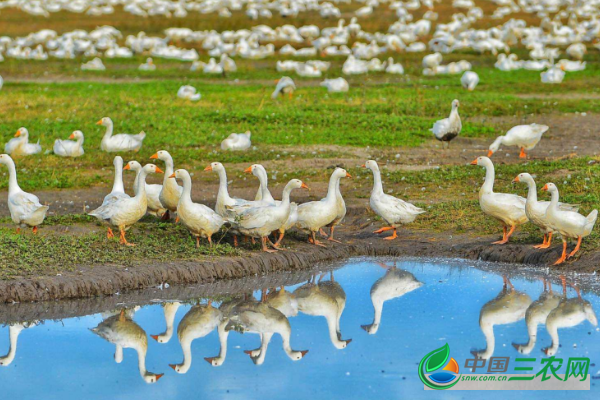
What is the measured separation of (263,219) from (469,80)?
1554 centimetres

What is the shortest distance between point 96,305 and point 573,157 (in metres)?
10.2

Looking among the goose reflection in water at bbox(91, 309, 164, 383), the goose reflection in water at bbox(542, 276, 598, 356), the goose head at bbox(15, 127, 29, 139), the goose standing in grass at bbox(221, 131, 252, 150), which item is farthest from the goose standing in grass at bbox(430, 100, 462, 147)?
the goose reflection in water at bbox(91, 309, 164, 383)

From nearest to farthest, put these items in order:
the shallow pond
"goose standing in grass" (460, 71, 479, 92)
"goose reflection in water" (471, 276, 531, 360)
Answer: the shallow pond → "goose reflection in water" (471, 276, 531, 360) → "goose standing in grass" (460, 71, 479, 92)

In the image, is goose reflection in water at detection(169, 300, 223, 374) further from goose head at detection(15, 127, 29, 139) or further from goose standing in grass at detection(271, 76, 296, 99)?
goose standing in grass at detection(271, 76, 296, 99)

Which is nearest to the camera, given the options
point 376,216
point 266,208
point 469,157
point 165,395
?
point 165,395

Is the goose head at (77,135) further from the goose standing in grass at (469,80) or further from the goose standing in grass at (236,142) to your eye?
the goose standing in grass at (469,80)

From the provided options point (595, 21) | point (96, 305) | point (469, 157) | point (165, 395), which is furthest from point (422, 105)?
point (595, 21)

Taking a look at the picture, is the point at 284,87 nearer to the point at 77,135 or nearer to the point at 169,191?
the point at 77,135

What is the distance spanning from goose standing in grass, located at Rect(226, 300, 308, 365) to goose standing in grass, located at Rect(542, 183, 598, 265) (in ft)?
12.1

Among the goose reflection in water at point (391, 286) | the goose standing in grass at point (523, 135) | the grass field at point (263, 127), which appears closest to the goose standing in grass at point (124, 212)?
the grass field at point (263, 127)

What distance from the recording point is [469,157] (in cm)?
1961

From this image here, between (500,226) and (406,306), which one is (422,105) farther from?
(406,306)

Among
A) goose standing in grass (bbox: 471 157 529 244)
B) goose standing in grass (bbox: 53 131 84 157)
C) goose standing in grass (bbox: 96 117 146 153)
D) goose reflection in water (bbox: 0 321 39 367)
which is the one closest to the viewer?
goose reflection in water (bbox: 0 321 39 367)

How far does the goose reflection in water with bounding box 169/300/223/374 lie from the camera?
1040cm
